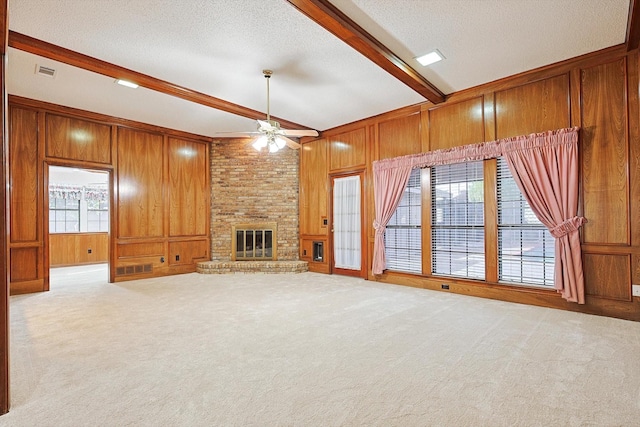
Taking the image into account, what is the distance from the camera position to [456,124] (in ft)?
16.2

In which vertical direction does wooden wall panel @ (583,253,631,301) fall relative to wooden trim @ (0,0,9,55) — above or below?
below

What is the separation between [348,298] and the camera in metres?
4.57

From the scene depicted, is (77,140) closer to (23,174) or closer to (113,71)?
(23,174)

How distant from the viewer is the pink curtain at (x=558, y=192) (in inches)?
149

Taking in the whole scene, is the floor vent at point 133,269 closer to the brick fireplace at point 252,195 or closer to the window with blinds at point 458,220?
the brick fireplace at point 252,195

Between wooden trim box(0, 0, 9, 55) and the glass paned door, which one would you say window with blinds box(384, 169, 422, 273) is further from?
wooden trim box(0, 0, 9, 55)

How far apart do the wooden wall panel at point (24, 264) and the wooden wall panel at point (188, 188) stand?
2160mm

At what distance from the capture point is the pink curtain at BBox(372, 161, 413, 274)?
217 inches

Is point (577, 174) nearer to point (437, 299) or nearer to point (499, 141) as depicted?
point (499, 141)

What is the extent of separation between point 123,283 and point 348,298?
162 inches

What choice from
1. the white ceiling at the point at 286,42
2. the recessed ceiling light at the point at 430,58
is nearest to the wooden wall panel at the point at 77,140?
the white ceiling at the point at 286,42

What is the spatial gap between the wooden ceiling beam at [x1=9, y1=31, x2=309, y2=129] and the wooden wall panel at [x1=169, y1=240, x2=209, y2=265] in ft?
10.2

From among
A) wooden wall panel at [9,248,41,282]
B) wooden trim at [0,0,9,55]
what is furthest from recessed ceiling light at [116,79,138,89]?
Answer: wooden wall panel at [9,248,41,282]

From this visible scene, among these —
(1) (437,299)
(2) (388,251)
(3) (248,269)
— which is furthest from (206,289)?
(1) (437,299)
